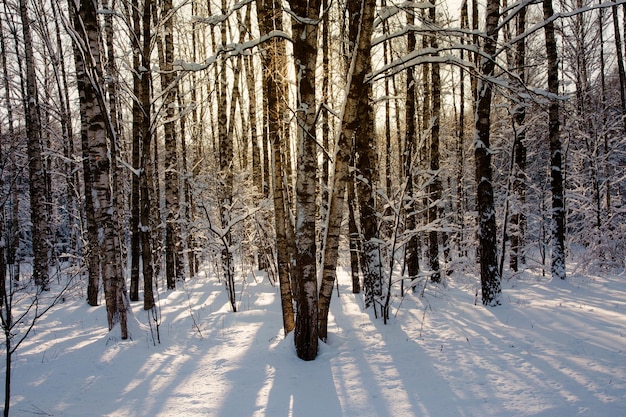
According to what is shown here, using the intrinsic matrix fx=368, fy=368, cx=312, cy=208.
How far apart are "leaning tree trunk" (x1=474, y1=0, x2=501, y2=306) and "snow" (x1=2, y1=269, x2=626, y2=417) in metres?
0.49

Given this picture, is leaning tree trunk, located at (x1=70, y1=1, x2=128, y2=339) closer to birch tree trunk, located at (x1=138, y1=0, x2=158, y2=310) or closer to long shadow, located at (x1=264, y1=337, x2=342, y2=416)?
birch tree trunk, located at (x1=138, y1=0, x2=158, y2=310)

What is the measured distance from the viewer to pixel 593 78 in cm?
1561

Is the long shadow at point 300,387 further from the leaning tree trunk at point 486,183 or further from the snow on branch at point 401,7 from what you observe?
the snow on branch at point 401,7

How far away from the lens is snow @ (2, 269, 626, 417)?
3498 millimetres

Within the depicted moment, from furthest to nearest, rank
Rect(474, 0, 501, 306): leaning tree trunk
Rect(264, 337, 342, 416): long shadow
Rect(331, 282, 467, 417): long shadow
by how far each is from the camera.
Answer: Rect(474, 0, 501, 306): leaning tree trunk, Rect(264, 337, 342, 416): long shadow, Rect(331, 282, 467, 417): long shadow

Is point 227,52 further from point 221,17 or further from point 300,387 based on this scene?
point 300,387

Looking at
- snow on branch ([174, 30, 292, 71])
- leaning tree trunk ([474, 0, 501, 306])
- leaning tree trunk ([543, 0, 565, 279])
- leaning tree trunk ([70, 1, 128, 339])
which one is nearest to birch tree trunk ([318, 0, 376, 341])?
snow on branch ([174, 30, 292, 71])

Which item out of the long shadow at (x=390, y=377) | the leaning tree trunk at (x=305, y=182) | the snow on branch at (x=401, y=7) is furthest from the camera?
the leaning tree trunk at (x=305, y=182)

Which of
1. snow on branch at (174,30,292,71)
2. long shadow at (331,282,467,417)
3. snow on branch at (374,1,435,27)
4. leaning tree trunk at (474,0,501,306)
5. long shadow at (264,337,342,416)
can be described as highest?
snow on branch at (374,1,435,27)

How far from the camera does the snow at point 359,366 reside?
350 centimetres

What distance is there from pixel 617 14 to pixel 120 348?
19.1m

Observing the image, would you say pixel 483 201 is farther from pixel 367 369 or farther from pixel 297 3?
pixel 297 3

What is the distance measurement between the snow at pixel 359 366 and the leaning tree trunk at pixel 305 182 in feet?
1.51

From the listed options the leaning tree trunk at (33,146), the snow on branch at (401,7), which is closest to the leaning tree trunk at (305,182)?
the snow on branch at (401,7)
